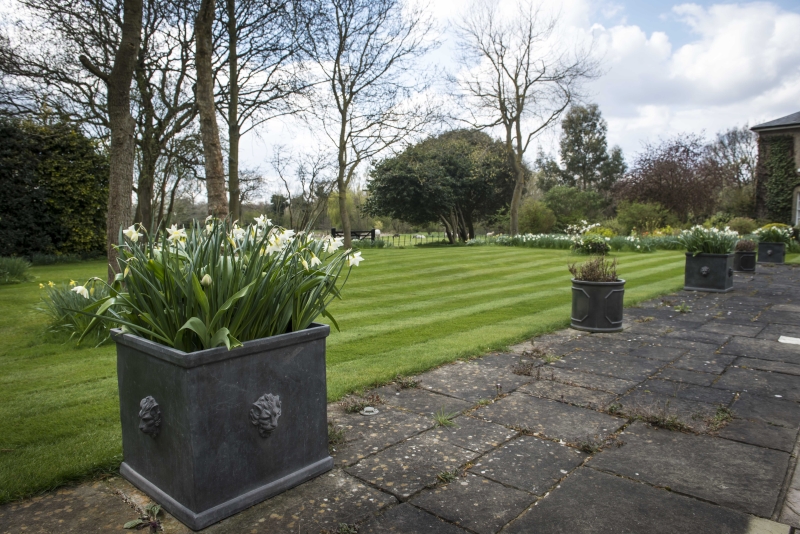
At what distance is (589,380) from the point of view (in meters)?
3.98

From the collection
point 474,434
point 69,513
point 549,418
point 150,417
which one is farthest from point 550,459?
point 69,513

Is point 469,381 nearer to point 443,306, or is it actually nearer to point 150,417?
point 150,417

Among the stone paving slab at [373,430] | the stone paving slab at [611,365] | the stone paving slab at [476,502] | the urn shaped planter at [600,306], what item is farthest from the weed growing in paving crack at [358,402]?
the urn shaped planter at [600,306]

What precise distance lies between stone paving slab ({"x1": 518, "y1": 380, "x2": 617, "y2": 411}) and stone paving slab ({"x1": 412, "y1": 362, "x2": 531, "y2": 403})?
13 centimetres

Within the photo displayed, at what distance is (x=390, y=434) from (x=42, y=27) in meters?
15.1

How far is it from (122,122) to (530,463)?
5.71 m

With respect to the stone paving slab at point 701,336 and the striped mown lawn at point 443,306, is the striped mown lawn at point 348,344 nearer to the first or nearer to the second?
the striped mown lawn at point 443,306

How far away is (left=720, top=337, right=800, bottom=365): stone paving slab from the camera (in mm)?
4695

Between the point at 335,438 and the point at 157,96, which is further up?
the point at 157,96

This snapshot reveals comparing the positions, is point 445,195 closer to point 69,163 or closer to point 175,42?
point 175,42

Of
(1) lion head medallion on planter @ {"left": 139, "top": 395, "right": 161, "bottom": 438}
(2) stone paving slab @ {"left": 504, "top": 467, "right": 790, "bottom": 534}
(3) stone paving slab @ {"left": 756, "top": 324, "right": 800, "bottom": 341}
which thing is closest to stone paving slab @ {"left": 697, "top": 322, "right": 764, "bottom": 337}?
(3) stone paving slab @ {"left": 756, "top": 324, "right": 800, "bottom": 341}

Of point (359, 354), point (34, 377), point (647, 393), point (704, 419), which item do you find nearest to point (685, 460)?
point (704, 419)

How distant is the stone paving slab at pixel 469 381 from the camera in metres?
3.65

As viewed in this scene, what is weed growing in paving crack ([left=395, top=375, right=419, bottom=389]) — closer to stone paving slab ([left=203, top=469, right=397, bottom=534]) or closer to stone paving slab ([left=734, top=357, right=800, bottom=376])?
stone paving slab ([left=203, top=469, right=397, bottom=534])
